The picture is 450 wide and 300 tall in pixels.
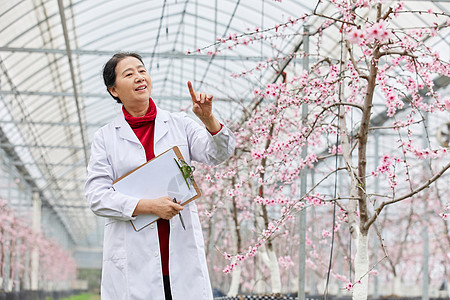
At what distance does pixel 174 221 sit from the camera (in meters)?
2.14

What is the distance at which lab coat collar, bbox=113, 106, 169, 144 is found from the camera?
223cm

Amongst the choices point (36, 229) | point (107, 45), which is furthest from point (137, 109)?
point (36, 229)

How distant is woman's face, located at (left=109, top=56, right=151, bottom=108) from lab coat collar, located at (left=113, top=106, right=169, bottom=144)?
0.06 m

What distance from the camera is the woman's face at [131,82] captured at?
2273 mm

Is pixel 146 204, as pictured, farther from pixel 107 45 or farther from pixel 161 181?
pixel 107 45

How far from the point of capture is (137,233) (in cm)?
212

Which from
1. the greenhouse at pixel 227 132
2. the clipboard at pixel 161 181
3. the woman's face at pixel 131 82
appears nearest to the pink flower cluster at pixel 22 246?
the greenhouse at pixel 227 132

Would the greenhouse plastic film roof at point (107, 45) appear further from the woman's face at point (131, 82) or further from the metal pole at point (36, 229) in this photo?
the metal pole at point (36, 229)

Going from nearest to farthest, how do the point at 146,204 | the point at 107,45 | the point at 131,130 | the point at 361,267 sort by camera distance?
the point at 146,204, the point at 131,130, the point at 361,267, the point at 107,45

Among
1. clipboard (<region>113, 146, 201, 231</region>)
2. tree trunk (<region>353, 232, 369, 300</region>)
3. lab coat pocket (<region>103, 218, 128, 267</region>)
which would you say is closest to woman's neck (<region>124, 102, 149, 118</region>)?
clipboard (<region>113, 146, 201, 231</region>)

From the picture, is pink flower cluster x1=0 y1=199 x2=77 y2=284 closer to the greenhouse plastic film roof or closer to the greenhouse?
the greenhouse

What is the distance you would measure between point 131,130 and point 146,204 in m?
0.28

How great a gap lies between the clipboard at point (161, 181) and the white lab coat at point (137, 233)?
47 millimetres

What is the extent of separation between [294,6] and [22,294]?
7471 millimetres
